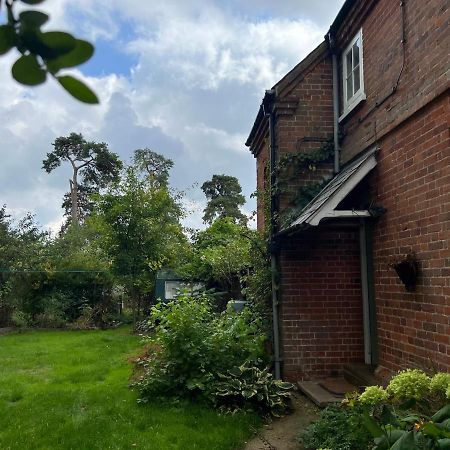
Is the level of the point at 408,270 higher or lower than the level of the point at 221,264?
lower

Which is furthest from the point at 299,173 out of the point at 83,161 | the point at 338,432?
the point at 83,161

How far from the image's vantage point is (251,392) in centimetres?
559

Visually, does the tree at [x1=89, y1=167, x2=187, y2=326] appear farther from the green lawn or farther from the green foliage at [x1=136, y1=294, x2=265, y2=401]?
the green foliage at [x1=136, y1=294, x2=265, y2=401]

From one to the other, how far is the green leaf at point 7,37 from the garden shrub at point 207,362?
5.36m

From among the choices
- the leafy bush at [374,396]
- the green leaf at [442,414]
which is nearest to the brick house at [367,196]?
the leafy bush at [374,396]

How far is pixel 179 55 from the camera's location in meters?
4.61

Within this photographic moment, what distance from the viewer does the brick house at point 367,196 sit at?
4.81 meters

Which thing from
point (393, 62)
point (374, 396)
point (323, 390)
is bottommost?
point (323, 390)

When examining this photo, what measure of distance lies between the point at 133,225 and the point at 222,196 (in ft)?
76.7

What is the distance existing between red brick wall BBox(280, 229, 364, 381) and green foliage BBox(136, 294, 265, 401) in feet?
1.89

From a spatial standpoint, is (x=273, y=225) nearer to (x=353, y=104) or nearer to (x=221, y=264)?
(x=353, y=104)

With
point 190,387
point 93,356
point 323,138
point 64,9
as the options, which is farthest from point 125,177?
point 64,9

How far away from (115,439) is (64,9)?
15.3ft

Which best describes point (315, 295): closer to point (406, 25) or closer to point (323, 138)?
point (323, 138)
